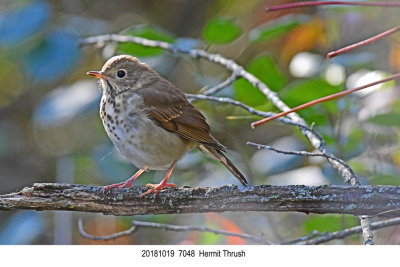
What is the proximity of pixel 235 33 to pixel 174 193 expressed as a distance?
0.62m

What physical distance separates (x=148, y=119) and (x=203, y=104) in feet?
0.98

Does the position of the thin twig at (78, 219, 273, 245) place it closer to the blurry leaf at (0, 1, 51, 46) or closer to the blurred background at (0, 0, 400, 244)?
the blurred background at (0, 0, 400, 244)

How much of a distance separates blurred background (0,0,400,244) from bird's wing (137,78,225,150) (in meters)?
0.10

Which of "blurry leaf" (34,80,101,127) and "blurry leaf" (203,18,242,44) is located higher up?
"blurry leaf" (203,18,242,44)

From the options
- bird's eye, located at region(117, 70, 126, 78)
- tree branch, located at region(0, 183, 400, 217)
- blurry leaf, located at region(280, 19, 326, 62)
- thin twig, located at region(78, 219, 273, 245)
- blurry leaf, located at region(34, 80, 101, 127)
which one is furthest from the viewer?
blurry leaf, located at region(280, 19, 326, 62)

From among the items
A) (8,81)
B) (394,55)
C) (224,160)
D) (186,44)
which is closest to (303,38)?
(394,55)

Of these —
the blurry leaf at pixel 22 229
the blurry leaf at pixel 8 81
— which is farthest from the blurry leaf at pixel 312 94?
the blurry leaf at pixel 8 81

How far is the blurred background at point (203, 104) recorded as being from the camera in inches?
72.3

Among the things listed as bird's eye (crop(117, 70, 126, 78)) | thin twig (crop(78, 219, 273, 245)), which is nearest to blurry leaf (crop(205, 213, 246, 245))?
thin twig (crop(78, 219, 273, 245))

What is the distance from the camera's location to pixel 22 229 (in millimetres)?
1897

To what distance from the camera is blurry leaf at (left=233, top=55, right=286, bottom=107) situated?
5.96 feet

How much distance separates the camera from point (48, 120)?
6.43 feet

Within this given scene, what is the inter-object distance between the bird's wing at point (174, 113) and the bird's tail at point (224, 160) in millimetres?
51
